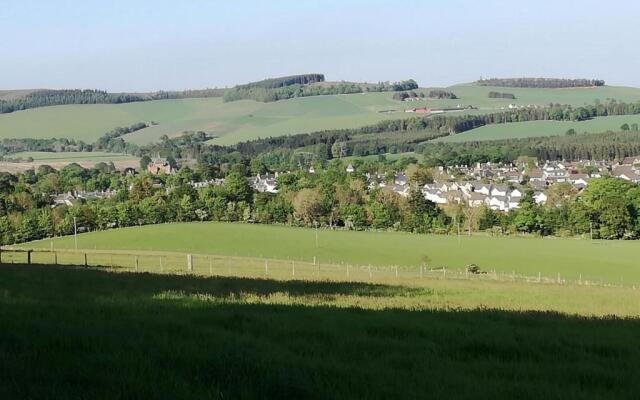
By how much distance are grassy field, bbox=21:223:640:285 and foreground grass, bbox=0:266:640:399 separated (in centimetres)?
4562

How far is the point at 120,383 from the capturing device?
7.60 metres

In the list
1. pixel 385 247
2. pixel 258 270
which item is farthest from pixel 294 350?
pixel 385 247

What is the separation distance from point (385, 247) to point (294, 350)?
70.0 meters

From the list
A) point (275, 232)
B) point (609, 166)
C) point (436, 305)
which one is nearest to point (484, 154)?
point (609, 166)

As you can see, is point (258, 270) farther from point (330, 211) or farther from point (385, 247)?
point (330, 211)

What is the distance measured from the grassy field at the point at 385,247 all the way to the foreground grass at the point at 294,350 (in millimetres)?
45623

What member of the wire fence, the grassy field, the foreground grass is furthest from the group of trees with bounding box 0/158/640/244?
the foreground grass

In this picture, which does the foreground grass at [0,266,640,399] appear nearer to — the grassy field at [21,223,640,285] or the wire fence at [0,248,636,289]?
the wire fence at [0,248,636,289]

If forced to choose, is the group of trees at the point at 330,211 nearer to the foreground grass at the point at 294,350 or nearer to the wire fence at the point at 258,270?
the wire fence at the point at 258,270

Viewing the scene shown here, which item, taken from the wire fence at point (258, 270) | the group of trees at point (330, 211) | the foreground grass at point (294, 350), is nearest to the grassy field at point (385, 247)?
the wire fence at point (258, 270)

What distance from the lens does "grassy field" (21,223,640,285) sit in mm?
65562

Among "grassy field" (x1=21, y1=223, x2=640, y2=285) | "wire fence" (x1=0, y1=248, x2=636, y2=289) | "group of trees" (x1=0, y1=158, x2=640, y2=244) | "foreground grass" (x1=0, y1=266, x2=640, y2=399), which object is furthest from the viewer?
"group of trees" (x1=0, y1=158, x2=640, y2=244)

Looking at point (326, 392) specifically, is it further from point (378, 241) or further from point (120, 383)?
point (378, 241)

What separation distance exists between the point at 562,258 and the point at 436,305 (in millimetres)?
54213
